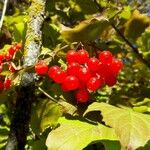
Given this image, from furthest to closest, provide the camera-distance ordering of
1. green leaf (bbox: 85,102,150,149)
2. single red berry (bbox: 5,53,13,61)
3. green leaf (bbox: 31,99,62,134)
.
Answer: single red berry (bbox: 5,53,13,61) → green leaf (bbox: 31,99,62,134) → green leaf (bbox: 85,102,150,149)

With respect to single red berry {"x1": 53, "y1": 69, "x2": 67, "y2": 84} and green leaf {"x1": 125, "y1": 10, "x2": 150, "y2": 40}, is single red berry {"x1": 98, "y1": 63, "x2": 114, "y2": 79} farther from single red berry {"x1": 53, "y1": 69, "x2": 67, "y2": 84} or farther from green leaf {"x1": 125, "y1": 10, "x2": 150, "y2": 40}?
green leaf {"x1": 125, "y1": 10, "x2": 150, "y2": 40}

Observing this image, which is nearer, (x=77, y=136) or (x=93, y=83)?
(x=77, y=136)

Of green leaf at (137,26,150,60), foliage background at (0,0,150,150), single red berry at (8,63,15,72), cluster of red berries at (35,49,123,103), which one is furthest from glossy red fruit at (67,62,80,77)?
green leaf at (137,26,150,60)

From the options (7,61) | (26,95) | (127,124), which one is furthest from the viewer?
(7,61)

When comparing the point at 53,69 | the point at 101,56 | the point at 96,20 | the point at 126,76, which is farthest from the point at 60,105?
the point at 126,76

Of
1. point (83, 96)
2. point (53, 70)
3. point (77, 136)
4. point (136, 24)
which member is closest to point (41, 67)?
point (53, 70)

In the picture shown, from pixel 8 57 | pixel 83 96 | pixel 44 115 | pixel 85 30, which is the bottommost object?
pixel 44 115

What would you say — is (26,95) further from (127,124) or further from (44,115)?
(127,124)
